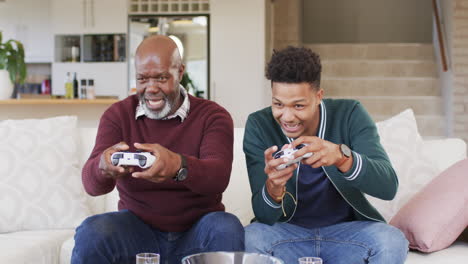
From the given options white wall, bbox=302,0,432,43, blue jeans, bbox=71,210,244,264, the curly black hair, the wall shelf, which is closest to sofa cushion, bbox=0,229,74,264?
blue jeans, bbox=71,210,244,264

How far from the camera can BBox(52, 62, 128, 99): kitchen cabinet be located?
295 inches

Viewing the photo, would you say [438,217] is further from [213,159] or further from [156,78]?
[156,78]

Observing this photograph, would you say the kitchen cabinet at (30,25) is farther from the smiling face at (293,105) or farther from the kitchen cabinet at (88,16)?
the smiling face at (293,105)

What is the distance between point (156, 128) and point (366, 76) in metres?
5.70

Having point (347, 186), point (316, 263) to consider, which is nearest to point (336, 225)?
point (347, 186)

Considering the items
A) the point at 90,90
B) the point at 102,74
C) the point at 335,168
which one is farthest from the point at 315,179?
the point at 102,74

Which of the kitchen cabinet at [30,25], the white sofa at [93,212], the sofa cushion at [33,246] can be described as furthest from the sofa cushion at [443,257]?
the kitchen cabinet at [30,25]

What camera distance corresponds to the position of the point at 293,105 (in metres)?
1.96

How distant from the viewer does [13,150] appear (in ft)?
8.94

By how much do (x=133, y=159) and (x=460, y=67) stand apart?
18.2 feet

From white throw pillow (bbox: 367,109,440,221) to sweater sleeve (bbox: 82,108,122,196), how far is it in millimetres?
1064

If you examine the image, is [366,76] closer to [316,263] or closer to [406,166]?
[406,166]

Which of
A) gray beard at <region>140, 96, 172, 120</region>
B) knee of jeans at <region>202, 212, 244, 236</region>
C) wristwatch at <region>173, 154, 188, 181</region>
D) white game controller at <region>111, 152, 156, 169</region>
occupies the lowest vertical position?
knee of jeans at <region>202, 212, 244, 236</region>

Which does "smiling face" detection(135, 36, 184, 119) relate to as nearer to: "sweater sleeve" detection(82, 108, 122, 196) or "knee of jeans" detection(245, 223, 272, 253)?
"sweater sleeve" detection(82, 108, 122, 196)
